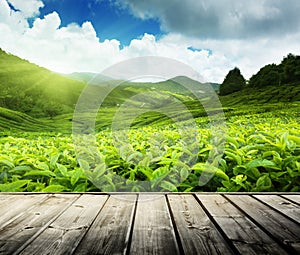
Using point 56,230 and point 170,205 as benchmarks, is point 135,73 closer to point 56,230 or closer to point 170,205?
point 170,205

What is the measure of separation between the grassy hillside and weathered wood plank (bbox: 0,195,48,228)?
8.65m

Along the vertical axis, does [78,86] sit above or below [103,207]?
above

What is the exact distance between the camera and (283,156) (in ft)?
4.94

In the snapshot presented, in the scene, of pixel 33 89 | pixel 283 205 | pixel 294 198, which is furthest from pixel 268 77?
pixel 283 205

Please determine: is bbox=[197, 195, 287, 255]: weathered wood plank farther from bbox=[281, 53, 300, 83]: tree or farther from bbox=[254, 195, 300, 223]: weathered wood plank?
bbox=[281, 53, 300, 83]: tree

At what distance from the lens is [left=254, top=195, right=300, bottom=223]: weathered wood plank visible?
1.02 metres

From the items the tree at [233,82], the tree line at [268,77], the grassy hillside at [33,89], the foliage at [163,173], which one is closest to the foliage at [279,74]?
the tree line at [268,77]

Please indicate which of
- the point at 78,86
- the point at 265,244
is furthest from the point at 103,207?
the point at 78,86

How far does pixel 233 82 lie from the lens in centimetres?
1173

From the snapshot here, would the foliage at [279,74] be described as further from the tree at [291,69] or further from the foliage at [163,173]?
the foliage at [163,173]

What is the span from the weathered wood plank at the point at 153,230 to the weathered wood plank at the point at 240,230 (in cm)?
16

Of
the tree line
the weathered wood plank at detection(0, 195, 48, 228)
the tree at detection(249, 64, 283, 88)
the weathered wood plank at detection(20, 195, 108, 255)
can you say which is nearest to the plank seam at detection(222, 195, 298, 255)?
the weathered wood plank at detection(20, 195, 108, 255)

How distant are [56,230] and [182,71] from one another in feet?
3.16

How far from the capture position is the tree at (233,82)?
37.4 ft
